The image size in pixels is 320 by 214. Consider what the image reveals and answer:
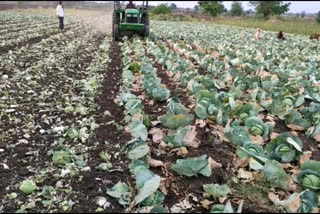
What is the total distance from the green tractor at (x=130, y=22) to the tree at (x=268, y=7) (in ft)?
118

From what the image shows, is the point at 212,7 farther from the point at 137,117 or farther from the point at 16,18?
the point at 137,117

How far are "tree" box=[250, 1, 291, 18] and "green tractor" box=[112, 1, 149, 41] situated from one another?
1411 inches

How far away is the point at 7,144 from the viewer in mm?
3895

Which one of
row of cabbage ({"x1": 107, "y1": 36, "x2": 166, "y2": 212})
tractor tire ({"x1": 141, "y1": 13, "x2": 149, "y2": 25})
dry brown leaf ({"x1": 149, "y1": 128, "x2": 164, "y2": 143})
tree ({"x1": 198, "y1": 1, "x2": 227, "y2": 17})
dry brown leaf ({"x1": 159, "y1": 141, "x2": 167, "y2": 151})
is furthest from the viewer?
tree ({"x1": 198, "y1": 1, "x2": 227, "y2": 17})

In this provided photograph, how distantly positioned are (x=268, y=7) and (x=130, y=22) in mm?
36989

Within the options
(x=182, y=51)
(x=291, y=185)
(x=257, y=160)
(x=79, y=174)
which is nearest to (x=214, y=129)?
(x=257, y=160)

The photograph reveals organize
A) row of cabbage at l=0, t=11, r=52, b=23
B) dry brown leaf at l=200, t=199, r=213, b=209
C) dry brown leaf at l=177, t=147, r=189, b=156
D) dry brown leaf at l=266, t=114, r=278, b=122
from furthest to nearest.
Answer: row of cabbage at l=0, t=11, r=52, b=23, dry brown leaf at l=266, t=114, r=278, b=122, dry brown leaf at l=177, t=147, r=189, b=156, dry brown leaf at l=200, t=199, r=213, b=209

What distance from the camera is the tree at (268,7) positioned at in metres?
47.5

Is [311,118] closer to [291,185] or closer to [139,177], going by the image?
[291,185]

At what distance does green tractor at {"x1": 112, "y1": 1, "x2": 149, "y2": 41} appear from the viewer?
13695 millimetres

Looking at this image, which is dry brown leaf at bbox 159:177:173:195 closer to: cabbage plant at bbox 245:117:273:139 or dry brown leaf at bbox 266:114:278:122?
cabbage plant at bbox 245:117:273:139

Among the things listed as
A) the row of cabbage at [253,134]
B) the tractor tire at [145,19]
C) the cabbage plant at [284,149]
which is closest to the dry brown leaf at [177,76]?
the row of cabbage at [253,134]

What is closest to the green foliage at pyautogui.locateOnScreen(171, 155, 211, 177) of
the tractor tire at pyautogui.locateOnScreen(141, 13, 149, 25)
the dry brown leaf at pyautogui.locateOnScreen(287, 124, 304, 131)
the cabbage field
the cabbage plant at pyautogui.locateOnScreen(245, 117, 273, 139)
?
the cabbage field

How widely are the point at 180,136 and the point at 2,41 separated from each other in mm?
9779
